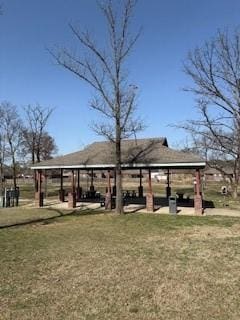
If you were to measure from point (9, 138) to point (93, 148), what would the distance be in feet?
64.4

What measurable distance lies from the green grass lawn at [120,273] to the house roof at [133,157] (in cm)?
752

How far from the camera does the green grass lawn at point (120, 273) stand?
6.79 metres

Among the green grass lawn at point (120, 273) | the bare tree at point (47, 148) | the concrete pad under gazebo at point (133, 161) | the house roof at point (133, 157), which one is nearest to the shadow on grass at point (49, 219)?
the concrete pad under gazebo at point (133, 161)

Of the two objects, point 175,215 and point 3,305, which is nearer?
point 3,305

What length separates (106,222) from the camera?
60.3 ft

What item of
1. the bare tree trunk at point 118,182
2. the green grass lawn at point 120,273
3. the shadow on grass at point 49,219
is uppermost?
the bare tree trunk at point 118,182

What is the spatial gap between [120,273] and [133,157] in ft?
53.4

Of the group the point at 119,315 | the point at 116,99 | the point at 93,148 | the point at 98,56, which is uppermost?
the point at 98,56

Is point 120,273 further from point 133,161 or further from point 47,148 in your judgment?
point 47,148

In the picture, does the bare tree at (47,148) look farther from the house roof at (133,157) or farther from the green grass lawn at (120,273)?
the green grass lawn at (120,273)

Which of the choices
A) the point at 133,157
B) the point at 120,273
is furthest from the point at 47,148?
the point at 120,273

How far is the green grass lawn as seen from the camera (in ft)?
22.3

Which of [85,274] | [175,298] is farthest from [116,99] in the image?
[175,298]

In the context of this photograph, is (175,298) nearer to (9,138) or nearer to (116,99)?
(116,99)
